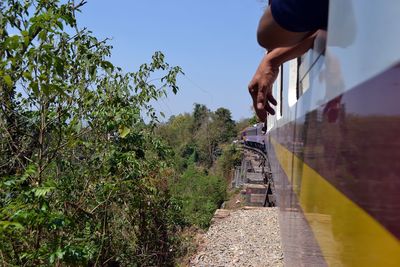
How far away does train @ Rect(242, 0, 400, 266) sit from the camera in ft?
2.26

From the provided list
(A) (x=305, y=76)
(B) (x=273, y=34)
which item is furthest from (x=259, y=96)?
(B) (x=273, y=34)

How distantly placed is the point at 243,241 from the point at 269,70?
6.60 m

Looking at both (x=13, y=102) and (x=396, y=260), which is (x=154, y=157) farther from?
(x=396, y=260)

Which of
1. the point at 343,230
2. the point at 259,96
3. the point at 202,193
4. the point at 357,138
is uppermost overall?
the point at 259,96

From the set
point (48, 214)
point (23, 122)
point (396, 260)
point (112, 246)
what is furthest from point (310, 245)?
point (112, 246)

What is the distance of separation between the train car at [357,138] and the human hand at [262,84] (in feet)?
1.26

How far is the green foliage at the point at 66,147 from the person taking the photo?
361 centimetres

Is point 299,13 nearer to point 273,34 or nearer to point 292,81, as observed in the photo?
point 273,34

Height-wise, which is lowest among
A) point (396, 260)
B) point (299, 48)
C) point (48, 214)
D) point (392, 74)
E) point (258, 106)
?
point (48, 214)

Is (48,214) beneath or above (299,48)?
beneath

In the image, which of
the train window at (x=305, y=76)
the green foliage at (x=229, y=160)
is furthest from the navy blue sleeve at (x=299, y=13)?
the green foliage at (x=229, y=160)

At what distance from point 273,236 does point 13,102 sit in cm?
498

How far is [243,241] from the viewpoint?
8109 millimetres

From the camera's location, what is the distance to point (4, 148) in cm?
526
